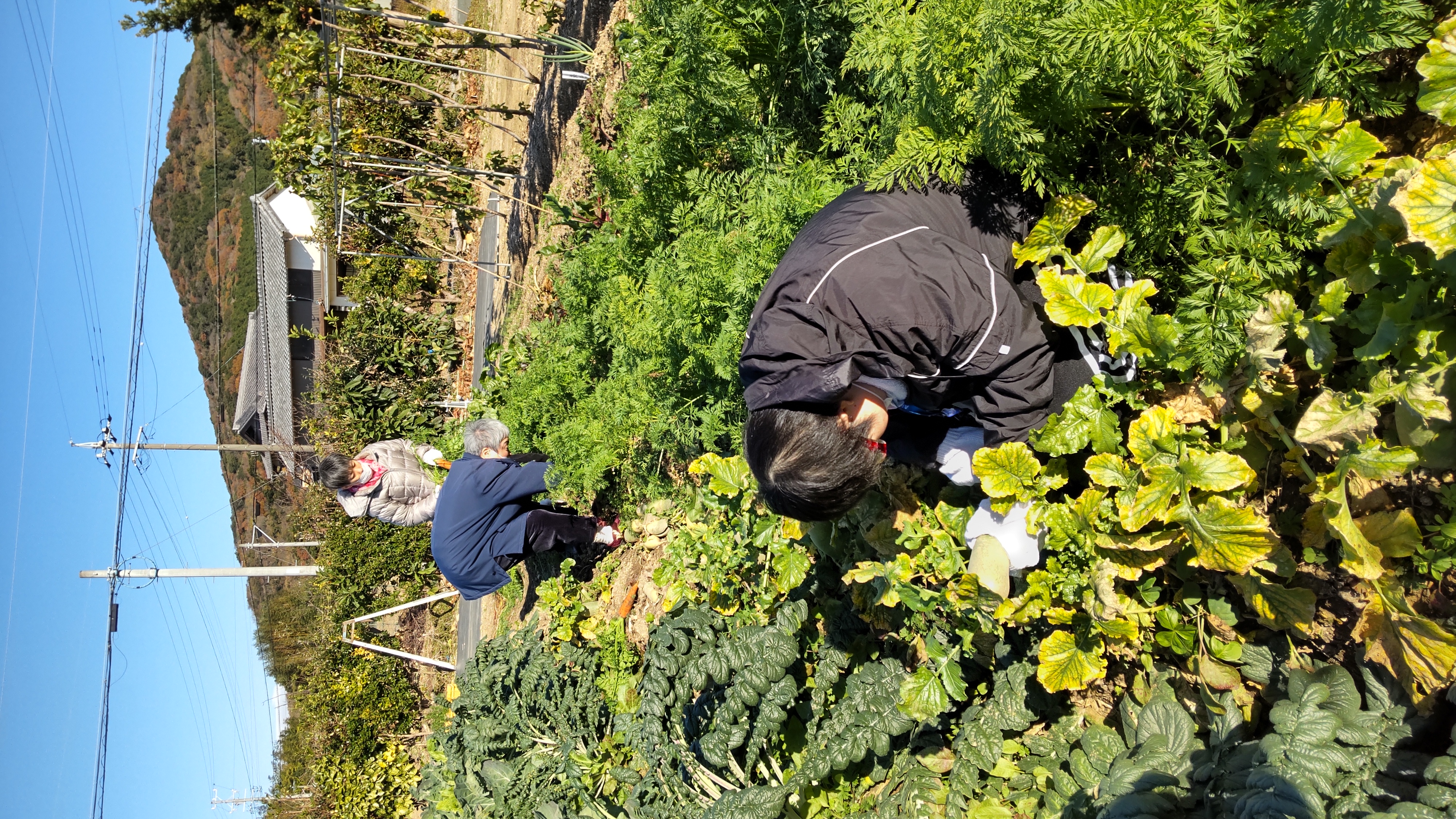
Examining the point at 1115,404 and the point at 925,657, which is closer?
the point at 1115,404

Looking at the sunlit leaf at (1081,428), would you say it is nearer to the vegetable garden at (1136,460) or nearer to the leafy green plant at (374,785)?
the vegetable garden at (1136,460)

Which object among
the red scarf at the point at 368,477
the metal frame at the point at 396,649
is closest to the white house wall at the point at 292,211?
the metal frame at the point at 396,649

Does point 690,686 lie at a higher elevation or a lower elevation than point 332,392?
higher

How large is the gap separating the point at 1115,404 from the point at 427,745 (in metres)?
6.35

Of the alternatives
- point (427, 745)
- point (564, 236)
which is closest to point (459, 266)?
point (564, 236)

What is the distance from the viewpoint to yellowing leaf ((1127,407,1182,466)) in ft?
7.34

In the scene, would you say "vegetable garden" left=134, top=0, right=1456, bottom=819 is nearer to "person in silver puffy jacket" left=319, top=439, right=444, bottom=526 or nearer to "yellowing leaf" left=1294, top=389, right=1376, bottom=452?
"yellowing leaf" left=1294, top=389, right=1376, bottom=452

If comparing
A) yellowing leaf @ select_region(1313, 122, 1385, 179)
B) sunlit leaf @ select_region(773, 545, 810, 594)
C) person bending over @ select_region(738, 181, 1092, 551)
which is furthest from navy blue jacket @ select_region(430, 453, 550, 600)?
yellowing leaf @ select_region(1313, 122, 1385, 179)

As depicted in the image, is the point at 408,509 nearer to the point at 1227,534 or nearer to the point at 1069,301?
the point at 1069,301

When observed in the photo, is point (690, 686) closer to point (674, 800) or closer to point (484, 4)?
point (674, 800)

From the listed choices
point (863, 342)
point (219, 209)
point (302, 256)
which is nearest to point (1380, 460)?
point (863, 342)

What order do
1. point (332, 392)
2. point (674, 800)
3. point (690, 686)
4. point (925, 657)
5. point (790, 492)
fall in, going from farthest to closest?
point (332, 392) < point (674, 800) < point (690, 686) < point (925, 657) < point (790, 492)

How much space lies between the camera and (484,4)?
11227 millimetres

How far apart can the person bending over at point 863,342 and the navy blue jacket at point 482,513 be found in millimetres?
3481
